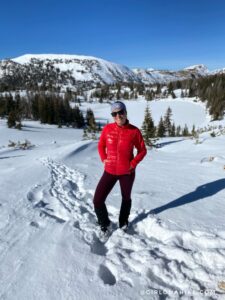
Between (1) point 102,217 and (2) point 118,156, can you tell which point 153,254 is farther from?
(2) point 118,156

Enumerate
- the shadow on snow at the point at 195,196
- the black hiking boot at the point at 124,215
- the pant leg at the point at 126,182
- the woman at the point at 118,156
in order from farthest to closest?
1. the shadow on snow at the point at 195,196
2. the black hiking boot at the point at 124,215
3. the pant leg at the point at 126,182
4. the woman at the point at 118,156

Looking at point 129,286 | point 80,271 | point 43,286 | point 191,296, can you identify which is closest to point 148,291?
point 129,286

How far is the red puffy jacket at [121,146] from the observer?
4.45 m

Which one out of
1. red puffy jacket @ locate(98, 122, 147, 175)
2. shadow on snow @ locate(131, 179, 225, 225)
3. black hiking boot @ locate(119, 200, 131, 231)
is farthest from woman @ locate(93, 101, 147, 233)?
shadow on snow @ locate(131, 179, 225, 225)

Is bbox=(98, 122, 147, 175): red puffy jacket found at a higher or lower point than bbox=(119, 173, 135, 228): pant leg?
higher

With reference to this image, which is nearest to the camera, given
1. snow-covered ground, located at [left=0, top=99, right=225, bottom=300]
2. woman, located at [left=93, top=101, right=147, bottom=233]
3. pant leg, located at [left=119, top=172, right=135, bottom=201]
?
snow-covered ground, located at [left=0, top=99, right=225, bottom=300]

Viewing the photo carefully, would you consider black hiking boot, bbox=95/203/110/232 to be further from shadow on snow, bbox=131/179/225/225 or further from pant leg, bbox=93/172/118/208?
shadow on snow, bbox=131/179/225/225

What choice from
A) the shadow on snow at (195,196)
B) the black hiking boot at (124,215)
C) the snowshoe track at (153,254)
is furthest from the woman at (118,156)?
the shadow on snow at (195,196)

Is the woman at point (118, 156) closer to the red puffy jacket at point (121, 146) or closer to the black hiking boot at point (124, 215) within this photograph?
the red puffy jacket at point (121, 146)

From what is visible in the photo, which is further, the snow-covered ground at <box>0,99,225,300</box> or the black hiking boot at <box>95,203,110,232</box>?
the black hiking boot at <box>95,203,110,232</box>

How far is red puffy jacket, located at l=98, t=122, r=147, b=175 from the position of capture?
4.45 m

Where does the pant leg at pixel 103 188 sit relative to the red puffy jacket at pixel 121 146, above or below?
below

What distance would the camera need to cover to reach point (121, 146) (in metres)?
4.49

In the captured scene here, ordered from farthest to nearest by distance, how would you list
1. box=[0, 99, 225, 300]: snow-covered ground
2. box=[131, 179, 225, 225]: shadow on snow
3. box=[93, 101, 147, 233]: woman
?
box=[131, 179, 225, 225]: shadow on snow, box=[93, 101, 147, 233]: woman, box=[0, 99, 225, 300]: snow-covered ground
